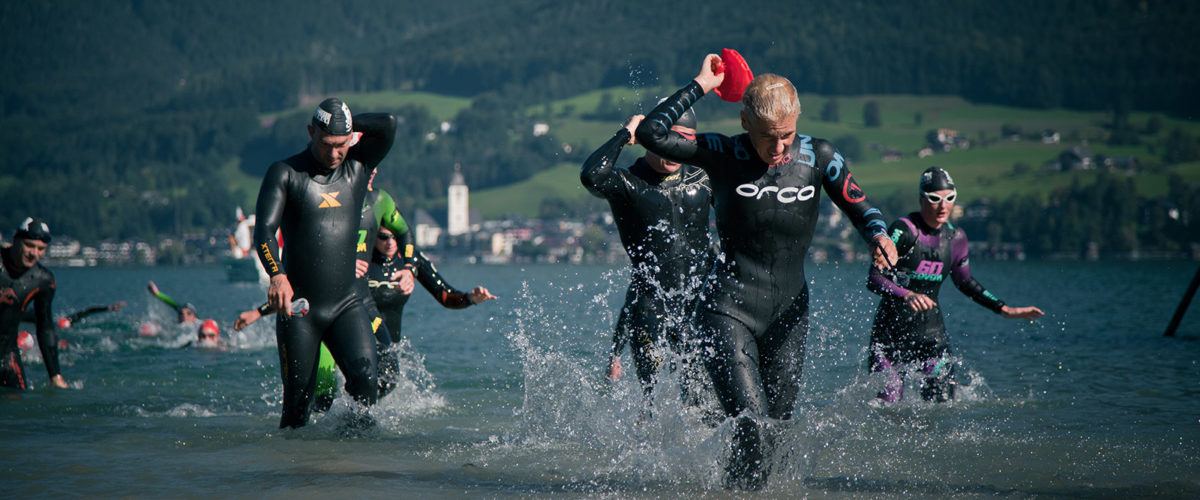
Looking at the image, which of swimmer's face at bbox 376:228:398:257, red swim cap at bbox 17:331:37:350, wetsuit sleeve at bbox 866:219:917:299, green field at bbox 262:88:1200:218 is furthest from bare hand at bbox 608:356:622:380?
green field at bbox 262:88:1200:218

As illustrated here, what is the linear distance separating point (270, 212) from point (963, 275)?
5.77 m

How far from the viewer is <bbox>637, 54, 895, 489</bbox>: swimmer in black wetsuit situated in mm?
5289

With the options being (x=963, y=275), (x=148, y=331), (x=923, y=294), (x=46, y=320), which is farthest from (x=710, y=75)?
(x=148, y=331)

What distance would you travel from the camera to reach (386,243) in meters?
9.74

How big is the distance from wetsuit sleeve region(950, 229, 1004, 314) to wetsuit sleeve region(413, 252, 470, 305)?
4.13 m

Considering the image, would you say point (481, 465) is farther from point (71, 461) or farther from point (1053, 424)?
point (1053, 424)

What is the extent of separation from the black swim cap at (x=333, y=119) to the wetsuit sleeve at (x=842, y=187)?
9.39ft

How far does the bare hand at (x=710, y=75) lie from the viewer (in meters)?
5.78

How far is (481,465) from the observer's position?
23.4ft

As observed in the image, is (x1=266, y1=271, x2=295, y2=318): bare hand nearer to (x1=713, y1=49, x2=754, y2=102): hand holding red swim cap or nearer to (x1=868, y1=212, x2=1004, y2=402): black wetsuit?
(x1=713, y1=49, x2=754, y2=102): hand holding red swim cap

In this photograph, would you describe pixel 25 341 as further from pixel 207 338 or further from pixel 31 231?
pixel 31 231

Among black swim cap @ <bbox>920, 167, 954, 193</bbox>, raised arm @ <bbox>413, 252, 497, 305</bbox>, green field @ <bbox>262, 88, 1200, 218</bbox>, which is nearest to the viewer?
raised arm @ <bbox>413, 252, 497, 305</bbox>

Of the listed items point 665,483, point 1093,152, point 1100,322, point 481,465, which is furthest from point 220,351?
point 1093,152


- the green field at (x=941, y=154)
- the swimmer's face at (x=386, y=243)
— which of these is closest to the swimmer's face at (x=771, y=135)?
the swimmer's face at (x=386, y=243)
